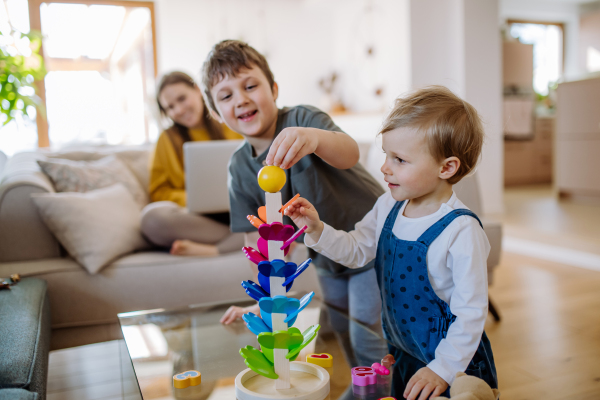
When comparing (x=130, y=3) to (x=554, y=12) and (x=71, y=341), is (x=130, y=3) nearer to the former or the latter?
(x=71, y=341)

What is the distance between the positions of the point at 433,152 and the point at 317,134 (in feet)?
0.71

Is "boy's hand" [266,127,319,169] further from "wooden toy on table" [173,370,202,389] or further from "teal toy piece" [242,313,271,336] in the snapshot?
"wooden toy on table" [173,370,202,389]

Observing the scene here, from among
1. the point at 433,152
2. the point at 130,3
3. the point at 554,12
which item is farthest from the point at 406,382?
the point at 554,12

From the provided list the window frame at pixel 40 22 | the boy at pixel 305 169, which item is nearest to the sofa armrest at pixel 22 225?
the boy at pixel 305 169

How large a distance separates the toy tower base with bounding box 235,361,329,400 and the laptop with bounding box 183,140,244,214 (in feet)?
3.43

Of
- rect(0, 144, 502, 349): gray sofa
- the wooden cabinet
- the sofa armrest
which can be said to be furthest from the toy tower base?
the wooden cabinet

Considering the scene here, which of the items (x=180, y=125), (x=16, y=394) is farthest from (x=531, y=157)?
(x=16, y=394)

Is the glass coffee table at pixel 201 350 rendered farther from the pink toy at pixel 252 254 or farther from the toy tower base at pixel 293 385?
the pink toy at pixel 252 254

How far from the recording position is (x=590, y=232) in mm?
3141

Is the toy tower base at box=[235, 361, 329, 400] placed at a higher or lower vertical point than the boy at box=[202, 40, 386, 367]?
lower

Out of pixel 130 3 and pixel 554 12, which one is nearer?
pixel 130 3

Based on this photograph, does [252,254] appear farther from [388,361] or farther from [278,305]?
[388,361]

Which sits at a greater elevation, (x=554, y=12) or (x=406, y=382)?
(x=554, y=12)

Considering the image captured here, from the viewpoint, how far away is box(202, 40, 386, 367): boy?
1.02 metres
